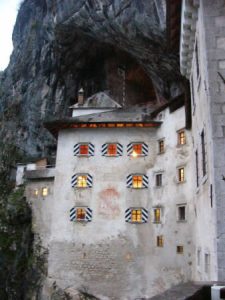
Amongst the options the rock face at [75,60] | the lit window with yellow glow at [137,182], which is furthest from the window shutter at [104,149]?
the rock face at [75,60]

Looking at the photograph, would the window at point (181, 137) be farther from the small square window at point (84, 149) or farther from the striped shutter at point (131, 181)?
the small square window at point (84, 149)

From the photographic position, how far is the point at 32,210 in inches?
964

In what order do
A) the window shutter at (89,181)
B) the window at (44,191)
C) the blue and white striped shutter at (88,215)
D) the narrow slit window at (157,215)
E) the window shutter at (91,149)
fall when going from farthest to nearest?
1. the window at (44,191)
2. the window shutter at (91,149)
3. the window shutter at (89,181)
4. the blue and white striped shutter at (88,215)
5. the narrow slit window at (157,215)

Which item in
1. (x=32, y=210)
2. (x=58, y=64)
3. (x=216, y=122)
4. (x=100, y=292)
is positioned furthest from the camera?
(x=58, y=64)

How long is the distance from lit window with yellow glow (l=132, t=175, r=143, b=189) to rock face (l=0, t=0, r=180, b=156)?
7526 mm

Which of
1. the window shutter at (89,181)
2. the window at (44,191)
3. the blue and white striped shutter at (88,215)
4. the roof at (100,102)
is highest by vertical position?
the roof at (100,102)

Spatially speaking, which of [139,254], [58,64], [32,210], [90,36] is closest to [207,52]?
[139,254]

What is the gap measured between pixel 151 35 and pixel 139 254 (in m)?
13.2

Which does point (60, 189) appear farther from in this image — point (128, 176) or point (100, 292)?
point (100, 292)

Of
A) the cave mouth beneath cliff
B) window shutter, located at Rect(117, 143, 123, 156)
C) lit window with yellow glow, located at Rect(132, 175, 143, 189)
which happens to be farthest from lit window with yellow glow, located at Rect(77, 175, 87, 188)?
the cave mouth beneath cliff

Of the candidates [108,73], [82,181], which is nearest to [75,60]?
[108,73]

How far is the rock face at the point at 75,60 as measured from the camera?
23.2 meters

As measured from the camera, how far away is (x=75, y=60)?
3164 cm

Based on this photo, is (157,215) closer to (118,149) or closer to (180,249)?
(180,249)
